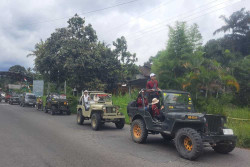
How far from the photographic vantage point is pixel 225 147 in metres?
6.96

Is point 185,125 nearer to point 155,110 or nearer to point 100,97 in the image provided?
point 155,110

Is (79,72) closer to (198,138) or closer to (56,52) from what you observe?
(56,52)

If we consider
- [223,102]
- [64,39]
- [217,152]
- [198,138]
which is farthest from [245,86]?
[64,39]

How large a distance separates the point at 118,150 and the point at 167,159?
5.45 ft

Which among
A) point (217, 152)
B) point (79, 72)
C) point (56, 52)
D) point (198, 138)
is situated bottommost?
point (217, 152)

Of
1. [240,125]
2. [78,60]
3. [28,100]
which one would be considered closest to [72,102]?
[78,60]

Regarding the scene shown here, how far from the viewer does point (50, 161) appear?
5.98 metres

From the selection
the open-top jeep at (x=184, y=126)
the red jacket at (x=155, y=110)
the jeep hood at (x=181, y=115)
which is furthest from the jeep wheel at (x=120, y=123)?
the jeep hood at (x=181, y=115)

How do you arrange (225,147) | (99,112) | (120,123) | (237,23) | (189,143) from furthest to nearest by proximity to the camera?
(237,23), (120,123), (99,112), (225,147), (189,143)

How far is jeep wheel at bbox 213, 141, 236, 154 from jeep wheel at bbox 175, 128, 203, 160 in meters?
1.10

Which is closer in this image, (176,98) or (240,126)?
(176,98)

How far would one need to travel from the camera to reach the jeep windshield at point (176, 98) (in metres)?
7.77

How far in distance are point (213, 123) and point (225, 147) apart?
1019 millimetres

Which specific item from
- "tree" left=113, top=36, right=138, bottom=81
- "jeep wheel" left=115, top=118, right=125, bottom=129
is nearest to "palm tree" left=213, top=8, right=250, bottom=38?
"tree" left=113, top=36, right=138, bottom=81
